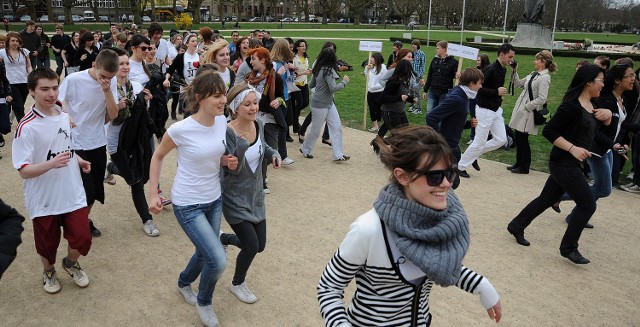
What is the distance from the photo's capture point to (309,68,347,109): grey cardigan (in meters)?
8.16

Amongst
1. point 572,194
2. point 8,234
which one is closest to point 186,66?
point 572,194

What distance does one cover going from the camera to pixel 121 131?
211 inches

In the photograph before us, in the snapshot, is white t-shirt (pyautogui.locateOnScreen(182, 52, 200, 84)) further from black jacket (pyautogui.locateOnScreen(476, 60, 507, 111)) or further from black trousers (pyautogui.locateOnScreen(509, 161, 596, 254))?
black trousers (pyautogui.locateOnScreen(509, 161, 596, 254))

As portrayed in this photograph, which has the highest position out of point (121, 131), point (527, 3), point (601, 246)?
point (527, 3)

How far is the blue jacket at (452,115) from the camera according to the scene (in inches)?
259

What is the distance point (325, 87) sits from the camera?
27.1 ft

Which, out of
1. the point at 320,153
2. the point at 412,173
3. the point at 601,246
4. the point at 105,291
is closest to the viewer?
the point at 412,173

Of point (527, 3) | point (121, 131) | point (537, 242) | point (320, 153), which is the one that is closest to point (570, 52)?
point (527, 3)

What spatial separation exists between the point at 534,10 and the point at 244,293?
3724 cm

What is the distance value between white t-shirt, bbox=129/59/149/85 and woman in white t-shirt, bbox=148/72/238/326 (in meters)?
2.86

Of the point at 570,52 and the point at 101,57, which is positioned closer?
the point at 101,57

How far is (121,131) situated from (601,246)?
5459mm

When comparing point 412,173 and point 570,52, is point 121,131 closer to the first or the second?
point 412,173

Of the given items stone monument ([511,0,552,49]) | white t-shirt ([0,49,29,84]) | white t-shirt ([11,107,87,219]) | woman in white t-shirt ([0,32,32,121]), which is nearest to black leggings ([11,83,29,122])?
woman in white t-shirt ([0,32,32,121])
